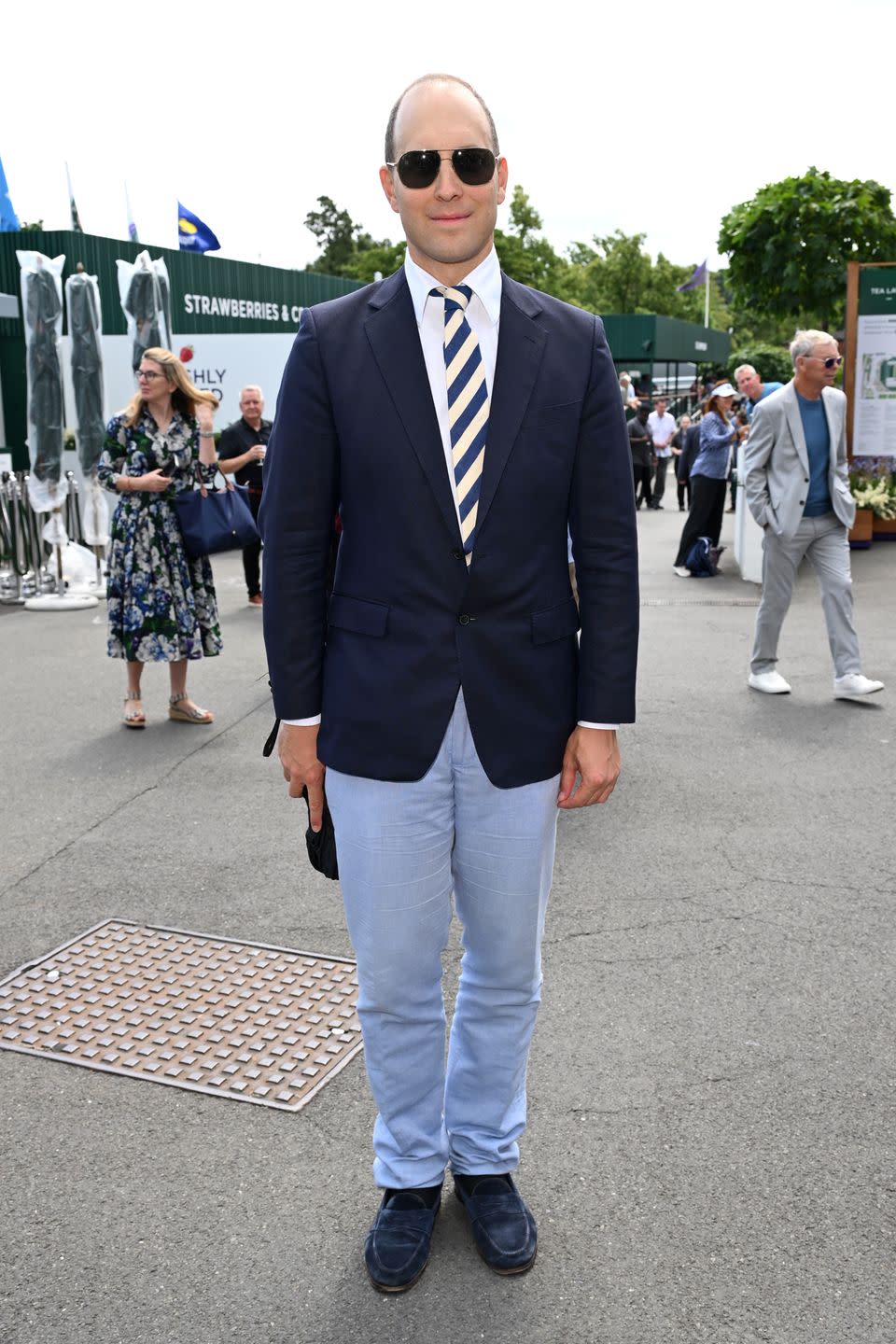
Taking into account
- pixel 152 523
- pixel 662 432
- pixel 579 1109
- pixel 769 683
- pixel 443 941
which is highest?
pixel 662 432

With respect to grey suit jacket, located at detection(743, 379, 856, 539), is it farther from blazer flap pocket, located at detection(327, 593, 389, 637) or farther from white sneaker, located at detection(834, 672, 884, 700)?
blazer flap pocket, located at detection(327, 593, 389, 637)

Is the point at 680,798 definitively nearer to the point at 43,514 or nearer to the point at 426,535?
the point at 426,535

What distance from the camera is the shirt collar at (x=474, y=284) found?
2477 mm

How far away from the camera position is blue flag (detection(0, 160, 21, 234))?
64.8 feet

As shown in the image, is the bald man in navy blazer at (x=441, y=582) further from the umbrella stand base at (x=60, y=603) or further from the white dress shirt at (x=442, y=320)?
the umbrella stand base at (x=60, y=603)

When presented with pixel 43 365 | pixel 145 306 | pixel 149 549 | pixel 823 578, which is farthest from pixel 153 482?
pixel 145 306

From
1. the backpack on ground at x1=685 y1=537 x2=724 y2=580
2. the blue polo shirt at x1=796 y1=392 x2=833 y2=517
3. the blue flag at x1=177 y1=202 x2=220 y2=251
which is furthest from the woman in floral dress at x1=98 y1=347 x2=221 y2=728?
the blue flag at x1=177 y1=202 x2=220 y2=251

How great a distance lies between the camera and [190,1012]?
3.94 metres

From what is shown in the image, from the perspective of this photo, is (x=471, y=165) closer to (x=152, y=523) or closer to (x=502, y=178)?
(x=502, y=178)

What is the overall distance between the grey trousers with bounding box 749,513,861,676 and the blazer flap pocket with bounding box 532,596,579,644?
5396 millimetres

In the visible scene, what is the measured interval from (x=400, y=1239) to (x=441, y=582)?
1379mm

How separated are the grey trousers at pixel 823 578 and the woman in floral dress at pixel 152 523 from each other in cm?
340

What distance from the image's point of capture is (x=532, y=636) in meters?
2.53

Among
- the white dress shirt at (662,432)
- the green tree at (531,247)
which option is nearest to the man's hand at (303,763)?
the white dress shirt at (662,432)
